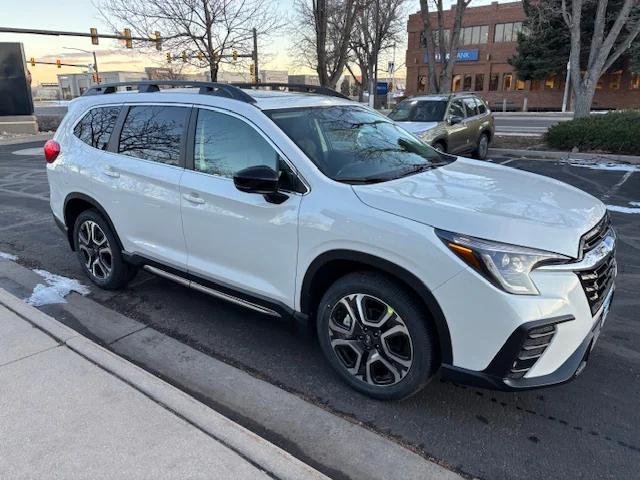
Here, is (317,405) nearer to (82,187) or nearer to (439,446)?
(439,446)

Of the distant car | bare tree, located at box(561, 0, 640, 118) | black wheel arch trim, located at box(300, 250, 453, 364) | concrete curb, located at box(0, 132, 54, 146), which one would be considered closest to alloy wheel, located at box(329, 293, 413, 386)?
black wheel arch trim, located at box(300, 250, 453, 364)

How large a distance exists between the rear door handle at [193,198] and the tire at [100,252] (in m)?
1.18

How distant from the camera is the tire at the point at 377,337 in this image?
2.65 metres

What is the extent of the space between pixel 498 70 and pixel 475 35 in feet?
14.3

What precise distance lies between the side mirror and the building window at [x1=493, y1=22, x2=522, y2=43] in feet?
170

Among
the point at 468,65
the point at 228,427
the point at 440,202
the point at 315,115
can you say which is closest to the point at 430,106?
the point at 315,115

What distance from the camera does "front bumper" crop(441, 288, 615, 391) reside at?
2346 mm

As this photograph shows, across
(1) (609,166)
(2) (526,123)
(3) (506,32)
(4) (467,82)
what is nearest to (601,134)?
(1) (609,166)

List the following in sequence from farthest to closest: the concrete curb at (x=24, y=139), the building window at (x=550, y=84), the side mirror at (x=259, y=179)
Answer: the building window at (x=550, y=84) → the concrete curb at (x=24, y=139) → the side mirror at (x=259, y=179)

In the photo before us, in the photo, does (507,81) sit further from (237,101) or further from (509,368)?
(509,368)

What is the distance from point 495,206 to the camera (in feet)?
8.86

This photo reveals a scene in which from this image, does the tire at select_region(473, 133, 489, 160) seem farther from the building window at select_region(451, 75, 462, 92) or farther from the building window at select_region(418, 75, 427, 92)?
the building window at select_region(418, 75, 427, 92)

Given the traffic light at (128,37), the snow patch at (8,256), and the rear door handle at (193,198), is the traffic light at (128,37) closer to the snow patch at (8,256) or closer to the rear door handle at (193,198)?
the snow patch at (8,256)

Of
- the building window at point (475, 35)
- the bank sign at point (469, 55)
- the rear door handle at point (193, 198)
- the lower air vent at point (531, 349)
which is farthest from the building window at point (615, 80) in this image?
the lower air vent at point (531, 349)
